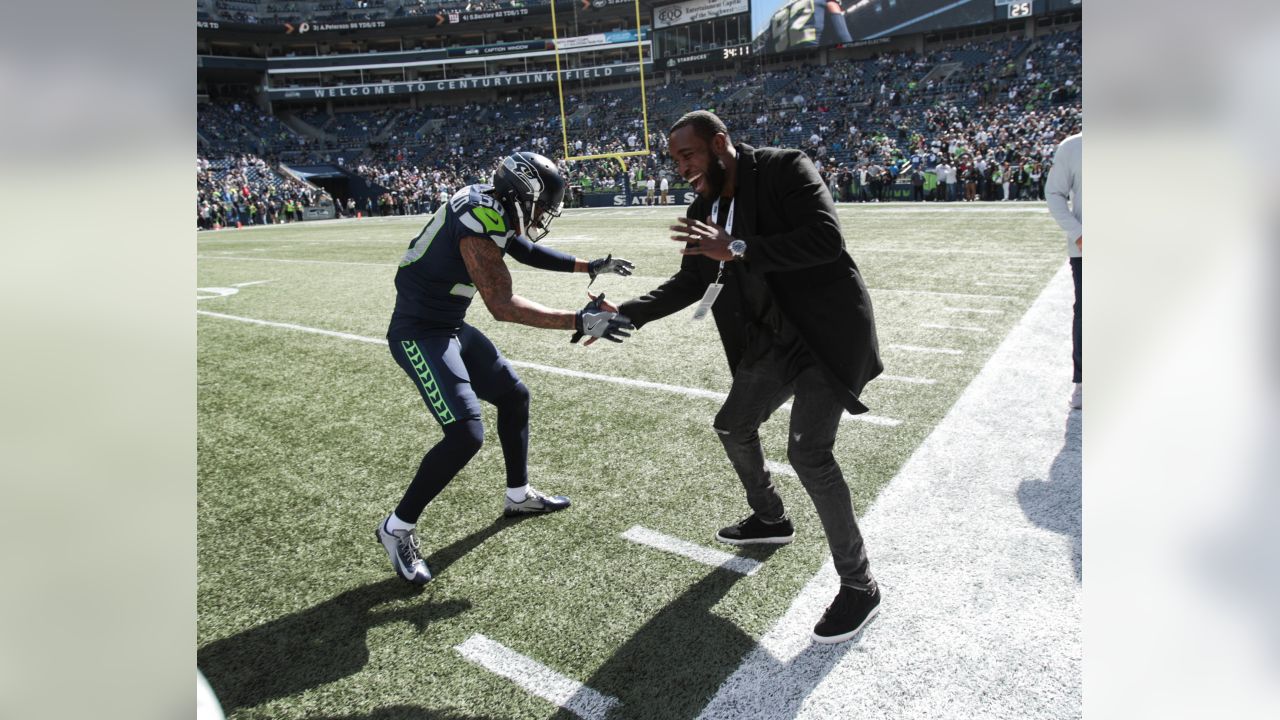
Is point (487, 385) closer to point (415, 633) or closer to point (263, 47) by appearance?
point (415, 633)

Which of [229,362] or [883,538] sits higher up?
[229,362]

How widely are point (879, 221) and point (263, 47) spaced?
5278 centimetres

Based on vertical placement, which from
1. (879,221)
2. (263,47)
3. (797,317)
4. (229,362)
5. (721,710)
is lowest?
(721,710)

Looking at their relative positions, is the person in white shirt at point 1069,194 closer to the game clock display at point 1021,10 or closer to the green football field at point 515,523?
the green football field at point 515,523

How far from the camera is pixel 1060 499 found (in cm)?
384

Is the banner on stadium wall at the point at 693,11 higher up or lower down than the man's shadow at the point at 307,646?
higher up

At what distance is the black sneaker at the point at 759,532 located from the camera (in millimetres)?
3521

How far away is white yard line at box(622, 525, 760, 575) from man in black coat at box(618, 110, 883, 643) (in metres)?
0.53

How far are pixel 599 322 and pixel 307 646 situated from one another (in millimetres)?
1648

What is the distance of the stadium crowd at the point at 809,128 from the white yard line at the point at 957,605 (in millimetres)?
22884

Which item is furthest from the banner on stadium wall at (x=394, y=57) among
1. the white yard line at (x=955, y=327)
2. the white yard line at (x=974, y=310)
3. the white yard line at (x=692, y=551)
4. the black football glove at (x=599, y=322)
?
the white yard line at (x=692, y=551)
